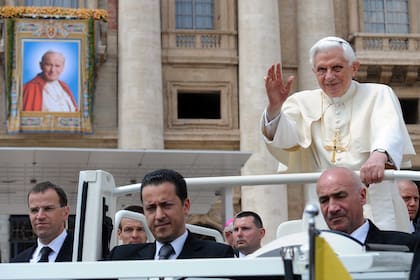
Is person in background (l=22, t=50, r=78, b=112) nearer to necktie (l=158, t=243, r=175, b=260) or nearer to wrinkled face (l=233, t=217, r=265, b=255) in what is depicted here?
wrinkled face (l=233, t=217, r=265, b=255)

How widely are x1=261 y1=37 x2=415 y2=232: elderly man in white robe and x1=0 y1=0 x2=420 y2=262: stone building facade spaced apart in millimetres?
18205

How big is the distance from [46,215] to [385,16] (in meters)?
24.3

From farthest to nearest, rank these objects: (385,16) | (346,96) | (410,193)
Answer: (385,16) < (410,193) < (346,96)

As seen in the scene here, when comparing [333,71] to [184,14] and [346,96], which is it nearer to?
[346,96]

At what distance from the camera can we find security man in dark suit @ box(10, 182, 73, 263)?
4.36 metres

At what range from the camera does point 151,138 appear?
943 inches

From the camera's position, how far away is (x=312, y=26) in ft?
84.6

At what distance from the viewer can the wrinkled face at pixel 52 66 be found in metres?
24.1

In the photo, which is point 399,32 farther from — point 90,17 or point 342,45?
point 342,45

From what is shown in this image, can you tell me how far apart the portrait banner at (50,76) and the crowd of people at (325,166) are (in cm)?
1987

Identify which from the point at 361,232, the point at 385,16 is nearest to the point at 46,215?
the point at 361,232

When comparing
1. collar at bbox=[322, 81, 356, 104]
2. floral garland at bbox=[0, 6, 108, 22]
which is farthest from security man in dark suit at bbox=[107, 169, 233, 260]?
floral garland at bbox=[0, 6, 108, 22]

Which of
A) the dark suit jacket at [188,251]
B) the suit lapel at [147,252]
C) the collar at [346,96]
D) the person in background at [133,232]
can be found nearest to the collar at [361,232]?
the dark suit jacket at [188,251]

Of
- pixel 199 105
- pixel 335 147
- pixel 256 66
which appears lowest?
pixel 335 147
